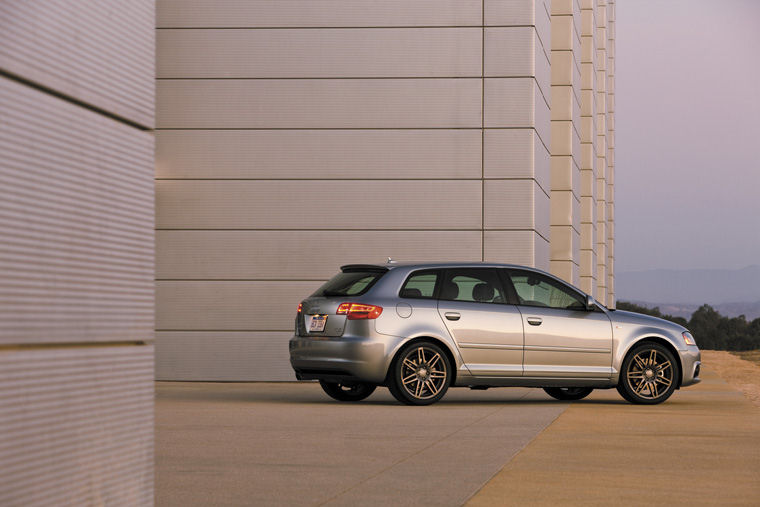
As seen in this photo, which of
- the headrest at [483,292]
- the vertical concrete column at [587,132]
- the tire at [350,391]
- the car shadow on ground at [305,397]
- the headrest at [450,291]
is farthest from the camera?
the vertical concrete column at [587,132]

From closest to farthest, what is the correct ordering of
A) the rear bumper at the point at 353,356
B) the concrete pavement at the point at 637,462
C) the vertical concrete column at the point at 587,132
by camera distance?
the concrete pavement at the point at 637,462
the rear bumper at the point at 353,356
the vertical concrete column at the point at 587,132

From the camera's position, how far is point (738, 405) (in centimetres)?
1480

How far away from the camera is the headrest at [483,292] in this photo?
14.4 metres

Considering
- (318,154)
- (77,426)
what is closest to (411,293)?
(318,154)

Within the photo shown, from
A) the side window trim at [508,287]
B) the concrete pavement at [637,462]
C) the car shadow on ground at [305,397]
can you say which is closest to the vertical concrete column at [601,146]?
the car shadow on ground at [305,397]

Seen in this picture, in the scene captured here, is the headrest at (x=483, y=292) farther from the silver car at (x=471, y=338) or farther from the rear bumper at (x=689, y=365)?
the rear bumper at (x=689, y=365)

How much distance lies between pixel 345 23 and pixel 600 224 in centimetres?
3846

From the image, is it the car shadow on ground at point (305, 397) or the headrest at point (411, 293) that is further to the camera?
the car shadow on ground at point (305, 397)

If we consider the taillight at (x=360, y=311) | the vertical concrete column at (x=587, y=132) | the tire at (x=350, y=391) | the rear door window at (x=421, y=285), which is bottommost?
the tire at (x=350, y=391)

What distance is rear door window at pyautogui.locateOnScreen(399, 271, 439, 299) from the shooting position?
14.1 meters

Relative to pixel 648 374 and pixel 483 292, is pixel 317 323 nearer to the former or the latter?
pixel 483 292

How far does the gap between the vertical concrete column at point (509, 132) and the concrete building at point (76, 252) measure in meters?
15.6

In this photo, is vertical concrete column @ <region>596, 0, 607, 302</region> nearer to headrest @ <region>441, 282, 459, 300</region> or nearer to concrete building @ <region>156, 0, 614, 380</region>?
concrete building @ <region>156, 0, 614, 380</region>

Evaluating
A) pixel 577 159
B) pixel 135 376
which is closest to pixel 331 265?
pixel 135 376
